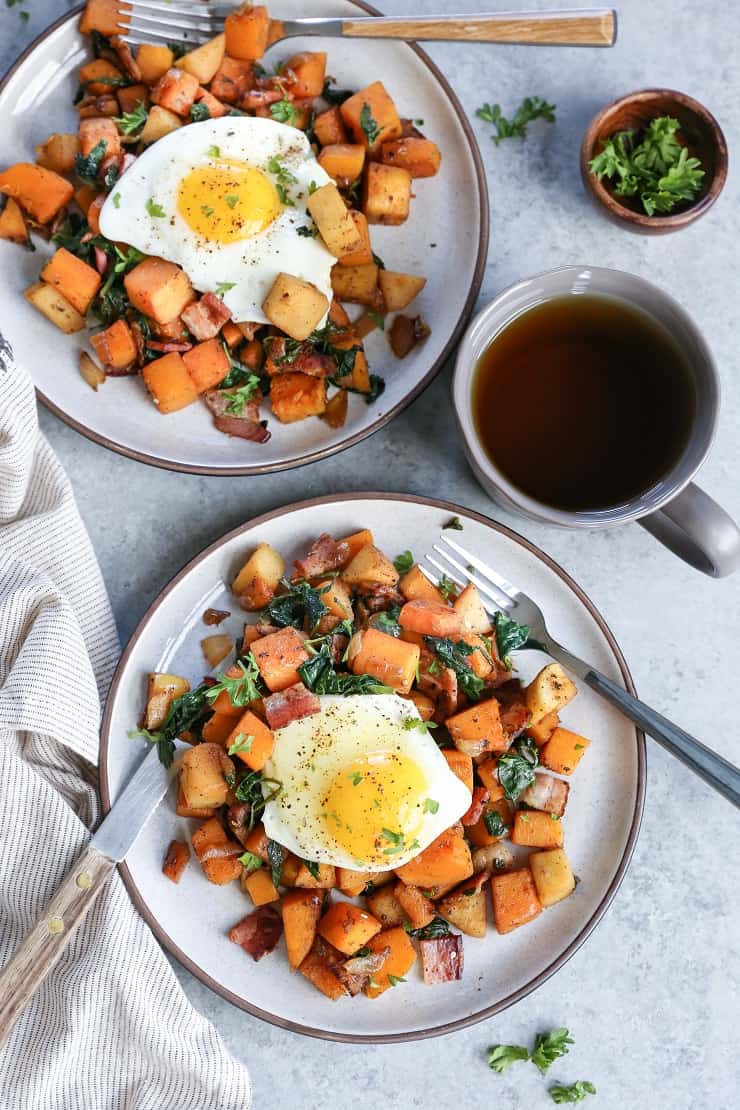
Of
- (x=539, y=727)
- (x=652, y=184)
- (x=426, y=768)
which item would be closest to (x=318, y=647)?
(x=426, y=768)

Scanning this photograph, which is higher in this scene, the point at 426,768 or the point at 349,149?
the point at 349,149

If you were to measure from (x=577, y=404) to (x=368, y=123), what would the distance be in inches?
41.3

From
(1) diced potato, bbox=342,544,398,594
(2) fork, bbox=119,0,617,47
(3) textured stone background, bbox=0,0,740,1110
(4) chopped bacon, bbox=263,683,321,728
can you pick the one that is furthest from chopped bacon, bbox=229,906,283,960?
(2) fork, bbox=119,0,617,47

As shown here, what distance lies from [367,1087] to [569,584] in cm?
173

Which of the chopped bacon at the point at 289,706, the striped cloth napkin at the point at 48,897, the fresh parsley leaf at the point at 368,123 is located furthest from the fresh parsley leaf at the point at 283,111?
the chopped bacon at the point at 289,706

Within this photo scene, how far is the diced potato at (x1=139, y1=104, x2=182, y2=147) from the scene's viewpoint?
295 cm

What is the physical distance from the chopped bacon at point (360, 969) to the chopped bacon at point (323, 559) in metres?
1.11

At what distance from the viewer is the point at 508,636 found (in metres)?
2.99

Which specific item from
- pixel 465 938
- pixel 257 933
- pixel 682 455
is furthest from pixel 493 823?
pixel 682 455

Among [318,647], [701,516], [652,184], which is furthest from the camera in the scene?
[652,184]

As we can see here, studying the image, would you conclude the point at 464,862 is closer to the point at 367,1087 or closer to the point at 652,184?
the point at 367,1087

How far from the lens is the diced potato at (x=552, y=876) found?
2932 millimetres

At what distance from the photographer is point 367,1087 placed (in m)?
3.20

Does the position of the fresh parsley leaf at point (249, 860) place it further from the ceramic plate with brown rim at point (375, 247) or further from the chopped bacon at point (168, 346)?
the chopped bacon at point (168, 346)
